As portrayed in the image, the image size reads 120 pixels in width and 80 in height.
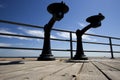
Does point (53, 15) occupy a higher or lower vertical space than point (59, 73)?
higher

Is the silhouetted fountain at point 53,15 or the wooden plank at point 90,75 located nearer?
the wooden plank at point 90,75

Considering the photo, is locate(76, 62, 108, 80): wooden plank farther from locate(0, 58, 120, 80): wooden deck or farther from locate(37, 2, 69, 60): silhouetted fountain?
locate(37, 2, 69, 60): silhouetted fountain

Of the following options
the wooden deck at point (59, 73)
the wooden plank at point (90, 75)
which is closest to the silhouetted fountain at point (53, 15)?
the wooden deck at point (59, 73)

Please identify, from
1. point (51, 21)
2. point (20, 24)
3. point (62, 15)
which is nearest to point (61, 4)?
point (62, 15)

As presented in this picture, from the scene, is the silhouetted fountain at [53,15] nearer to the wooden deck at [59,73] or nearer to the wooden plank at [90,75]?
the wooden deck at [59,73]

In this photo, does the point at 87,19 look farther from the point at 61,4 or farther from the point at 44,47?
the point at 44,47

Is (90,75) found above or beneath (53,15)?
beneath

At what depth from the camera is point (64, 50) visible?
4.09m

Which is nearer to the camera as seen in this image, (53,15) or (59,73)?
(59,73)

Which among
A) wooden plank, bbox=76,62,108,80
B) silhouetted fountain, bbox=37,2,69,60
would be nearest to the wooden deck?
wooden plank, bbox=76,62,108,80

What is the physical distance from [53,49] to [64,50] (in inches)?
17.2

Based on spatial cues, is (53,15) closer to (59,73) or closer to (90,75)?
(59,73)

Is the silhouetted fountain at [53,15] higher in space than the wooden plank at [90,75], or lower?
higher

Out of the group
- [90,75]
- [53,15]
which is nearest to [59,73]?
[90,75]
